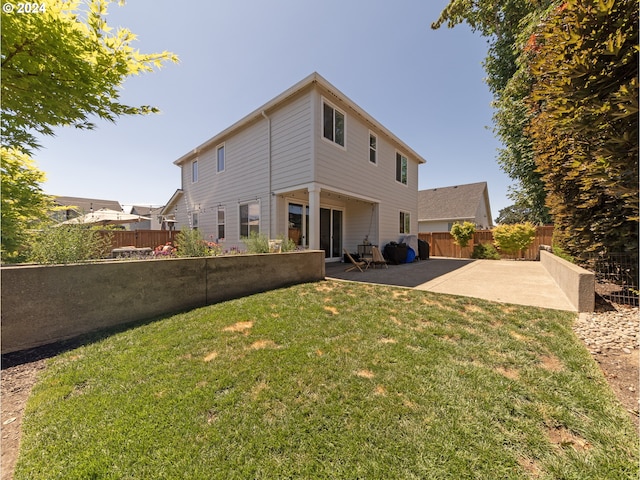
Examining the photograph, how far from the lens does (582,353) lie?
2.55 metres

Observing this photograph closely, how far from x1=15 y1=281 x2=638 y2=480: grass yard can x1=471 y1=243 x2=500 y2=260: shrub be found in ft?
36.7

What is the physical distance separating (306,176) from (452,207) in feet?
63.1

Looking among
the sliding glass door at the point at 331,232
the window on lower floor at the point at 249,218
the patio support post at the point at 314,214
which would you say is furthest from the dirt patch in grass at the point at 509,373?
the window on lower floor at the point at 249,218

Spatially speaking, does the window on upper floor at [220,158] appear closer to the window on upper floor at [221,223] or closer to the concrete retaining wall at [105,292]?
the window on upper floor at [221,223]

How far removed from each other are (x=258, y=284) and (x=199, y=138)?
395 inches

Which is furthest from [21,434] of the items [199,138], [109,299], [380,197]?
[199,138]

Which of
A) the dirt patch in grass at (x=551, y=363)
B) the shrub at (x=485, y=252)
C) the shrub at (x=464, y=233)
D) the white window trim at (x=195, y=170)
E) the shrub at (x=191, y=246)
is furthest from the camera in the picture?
the shrub at (x=464, y=233)

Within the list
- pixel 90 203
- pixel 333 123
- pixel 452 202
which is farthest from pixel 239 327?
pixel 90 203

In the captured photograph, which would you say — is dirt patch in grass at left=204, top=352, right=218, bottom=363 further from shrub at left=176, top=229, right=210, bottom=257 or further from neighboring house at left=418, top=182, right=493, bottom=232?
neighboring house at left=418, top=182, right=493, bottom=232

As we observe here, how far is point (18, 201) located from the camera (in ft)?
14.0

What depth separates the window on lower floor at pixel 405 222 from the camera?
12.9 metres

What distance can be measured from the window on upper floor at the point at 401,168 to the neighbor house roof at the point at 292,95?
1.32 ft

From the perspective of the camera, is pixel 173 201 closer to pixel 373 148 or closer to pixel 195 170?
pixel 195 170

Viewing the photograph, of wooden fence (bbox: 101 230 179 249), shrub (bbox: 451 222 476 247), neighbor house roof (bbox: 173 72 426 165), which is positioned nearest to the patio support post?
neighbor house roof (bbox: 173 72 426 165)
